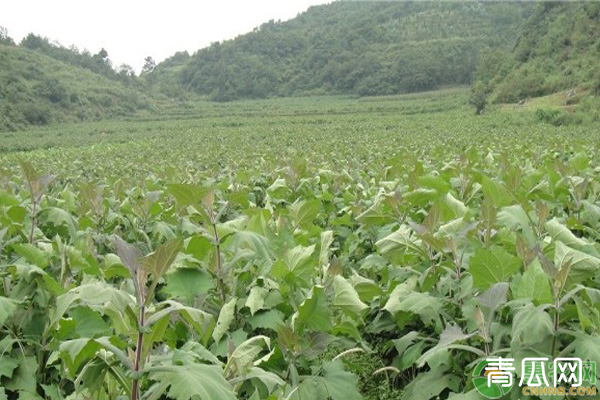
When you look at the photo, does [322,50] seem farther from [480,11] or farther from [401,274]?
[401,274]

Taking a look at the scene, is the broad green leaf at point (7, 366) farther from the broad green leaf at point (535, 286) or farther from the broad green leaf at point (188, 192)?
the broad green leaf at point (535, 286)

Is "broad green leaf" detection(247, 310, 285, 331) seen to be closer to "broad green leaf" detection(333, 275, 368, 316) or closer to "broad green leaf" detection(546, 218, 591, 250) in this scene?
"broad green leaf" detection(333, 275, 368, 316)

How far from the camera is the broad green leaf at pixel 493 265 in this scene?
2.10 metres

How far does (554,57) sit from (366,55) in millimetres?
59487

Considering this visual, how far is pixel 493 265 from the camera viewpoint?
2.12 meters

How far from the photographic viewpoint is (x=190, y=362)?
5.15ft

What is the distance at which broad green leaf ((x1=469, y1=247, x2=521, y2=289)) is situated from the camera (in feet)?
6.90

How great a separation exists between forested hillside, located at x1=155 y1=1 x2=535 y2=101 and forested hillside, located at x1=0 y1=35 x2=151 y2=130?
2689 cm

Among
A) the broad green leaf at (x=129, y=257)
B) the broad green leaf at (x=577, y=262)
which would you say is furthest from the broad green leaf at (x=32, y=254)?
the broad green leaf at (x=577, y=262)

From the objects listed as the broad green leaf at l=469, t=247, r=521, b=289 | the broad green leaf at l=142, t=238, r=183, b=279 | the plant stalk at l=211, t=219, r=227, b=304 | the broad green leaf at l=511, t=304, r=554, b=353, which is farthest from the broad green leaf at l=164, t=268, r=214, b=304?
the broad green leaf at l=511, t=304, r=554, b=353

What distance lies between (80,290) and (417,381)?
4.60ft

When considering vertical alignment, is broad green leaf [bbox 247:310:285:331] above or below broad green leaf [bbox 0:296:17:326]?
below

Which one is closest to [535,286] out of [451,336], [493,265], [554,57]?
[493,265]

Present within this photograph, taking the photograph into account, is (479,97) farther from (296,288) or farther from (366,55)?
(366,55)
